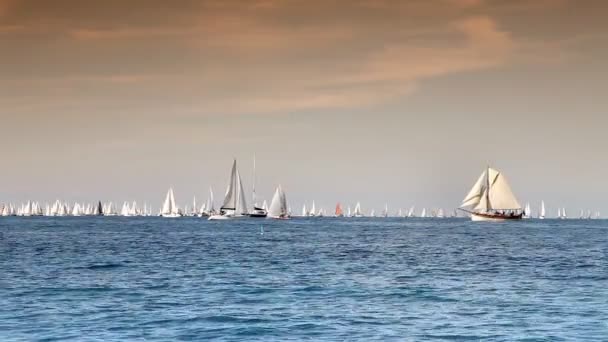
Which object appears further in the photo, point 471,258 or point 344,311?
point 471,258

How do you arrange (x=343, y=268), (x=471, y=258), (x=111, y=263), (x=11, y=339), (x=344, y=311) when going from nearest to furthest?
1. (x=11, y=339)
2. (x=344, y=311)
3. (x=343, y=268)
4. (x=111, y=263)
5. (x=471, y=258)

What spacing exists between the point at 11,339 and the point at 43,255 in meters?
53.7

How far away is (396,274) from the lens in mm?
61375

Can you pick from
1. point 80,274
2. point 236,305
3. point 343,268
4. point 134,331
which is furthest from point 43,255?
point 134,331

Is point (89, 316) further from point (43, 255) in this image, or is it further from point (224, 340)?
point (43, 255)

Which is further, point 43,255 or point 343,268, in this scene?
point 43,255

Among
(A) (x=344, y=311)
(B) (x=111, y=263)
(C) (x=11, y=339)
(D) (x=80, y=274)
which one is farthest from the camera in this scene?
(B) (x=111, y=263)

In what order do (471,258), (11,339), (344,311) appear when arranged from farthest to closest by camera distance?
1. (471,258)
2. (344,311)
3. (11,339)

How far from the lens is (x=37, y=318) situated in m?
37.4

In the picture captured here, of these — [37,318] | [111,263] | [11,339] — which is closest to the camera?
[11,339]

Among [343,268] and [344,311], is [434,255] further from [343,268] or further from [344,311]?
[344,311]

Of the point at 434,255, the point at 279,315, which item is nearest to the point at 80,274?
the point at 279,315

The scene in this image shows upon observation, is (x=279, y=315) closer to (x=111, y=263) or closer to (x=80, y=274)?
(x=80, y=274)

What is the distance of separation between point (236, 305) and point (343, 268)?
84.6ft
